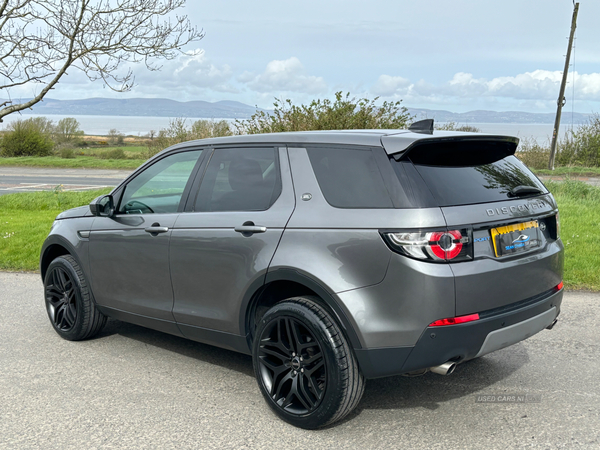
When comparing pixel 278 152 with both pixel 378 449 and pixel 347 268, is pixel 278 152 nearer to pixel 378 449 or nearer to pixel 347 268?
pixel 347 268

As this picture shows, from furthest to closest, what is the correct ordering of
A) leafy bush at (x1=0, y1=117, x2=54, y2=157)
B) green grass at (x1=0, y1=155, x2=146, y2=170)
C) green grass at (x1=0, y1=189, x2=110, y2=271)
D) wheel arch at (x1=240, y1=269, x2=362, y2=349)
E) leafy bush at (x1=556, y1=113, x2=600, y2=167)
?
1. leafy bush at (x1=0, y1=117, x2=54, y2=157)
2. green grass at (x1=0, y1=155, x2=146, y2=170)
3. leafy bush at (x1=556, y1=113, x2=600, y2=167)
4. green grass at (x1=0, y1=189, x2=110, y2=271)
5. wheel arch at (x1=240, y1=269, x2=362, y2=349)

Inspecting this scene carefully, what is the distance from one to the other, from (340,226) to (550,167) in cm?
2881

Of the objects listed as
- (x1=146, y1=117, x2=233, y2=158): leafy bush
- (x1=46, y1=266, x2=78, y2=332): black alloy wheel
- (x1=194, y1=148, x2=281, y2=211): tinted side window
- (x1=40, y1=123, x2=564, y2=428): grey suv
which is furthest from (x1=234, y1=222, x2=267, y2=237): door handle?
(x1=146, y1=117, x2=233, y2=158): leafy bush

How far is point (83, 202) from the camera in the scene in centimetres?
1484

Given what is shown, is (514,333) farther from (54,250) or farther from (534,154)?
(534,154)

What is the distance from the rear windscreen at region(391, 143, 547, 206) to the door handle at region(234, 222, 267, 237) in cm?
94

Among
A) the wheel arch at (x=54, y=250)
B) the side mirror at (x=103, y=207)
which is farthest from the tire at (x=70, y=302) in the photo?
the side mirror at (x=103, y=207)

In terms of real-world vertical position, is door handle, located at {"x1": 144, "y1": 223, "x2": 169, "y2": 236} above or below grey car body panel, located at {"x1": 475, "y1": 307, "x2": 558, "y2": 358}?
above

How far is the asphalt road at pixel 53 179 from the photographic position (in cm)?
2268

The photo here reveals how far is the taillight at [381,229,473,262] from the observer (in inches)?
125

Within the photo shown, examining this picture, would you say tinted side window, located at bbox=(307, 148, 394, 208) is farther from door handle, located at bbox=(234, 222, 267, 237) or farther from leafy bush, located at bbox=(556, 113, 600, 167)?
leafy bush, located at bbox=(556, 113, 600, 167)

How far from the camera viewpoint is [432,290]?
3.15 m

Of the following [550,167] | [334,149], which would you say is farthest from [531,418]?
[550,167]

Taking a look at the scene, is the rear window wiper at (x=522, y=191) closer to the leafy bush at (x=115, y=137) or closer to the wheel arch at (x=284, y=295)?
the wheel arch at (x=284, y=295)
